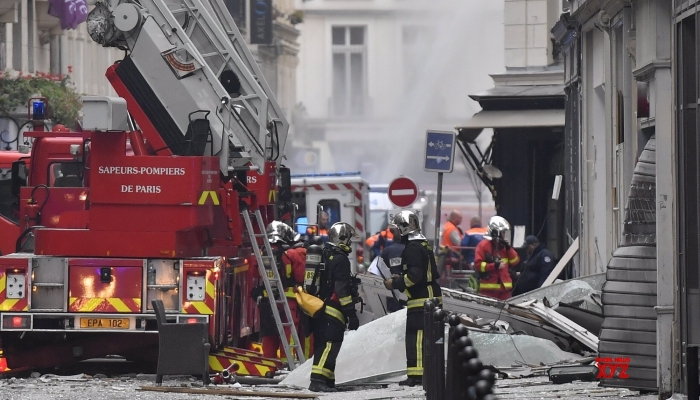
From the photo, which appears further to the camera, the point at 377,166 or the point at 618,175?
the point at 377,166

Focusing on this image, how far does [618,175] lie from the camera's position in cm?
1547

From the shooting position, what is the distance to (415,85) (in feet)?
135

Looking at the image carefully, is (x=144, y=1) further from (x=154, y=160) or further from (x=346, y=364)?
(x=346, y=364)

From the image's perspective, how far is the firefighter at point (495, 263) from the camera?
1727cm

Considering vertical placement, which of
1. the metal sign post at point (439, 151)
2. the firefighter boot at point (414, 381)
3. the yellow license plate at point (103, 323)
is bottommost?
the firefighter boot at point (414, 381)

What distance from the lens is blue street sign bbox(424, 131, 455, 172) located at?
20203 mm

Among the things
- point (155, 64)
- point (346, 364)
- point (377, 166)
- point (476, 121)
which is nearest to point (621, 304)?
point (346, 364)

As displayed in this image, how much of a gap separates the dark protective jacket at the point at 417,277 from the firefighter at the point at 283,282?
2166mm

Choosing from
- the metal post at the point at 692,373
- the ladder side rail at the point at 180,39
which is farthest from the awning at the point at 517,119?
the metal post at the point at 692,373

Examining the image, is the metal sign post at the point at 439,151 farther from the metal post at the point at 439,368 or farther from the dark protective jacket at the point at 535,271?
the metal post at the point at 439,368

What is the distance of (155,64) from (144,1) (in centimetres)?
64

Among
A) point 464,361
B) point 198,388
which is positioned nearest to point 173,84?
point 198,388

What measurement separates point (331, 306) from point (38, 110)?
480 cm

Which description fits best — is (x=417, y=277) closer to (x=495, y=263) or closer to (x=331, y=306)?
(x=331, y=306)
